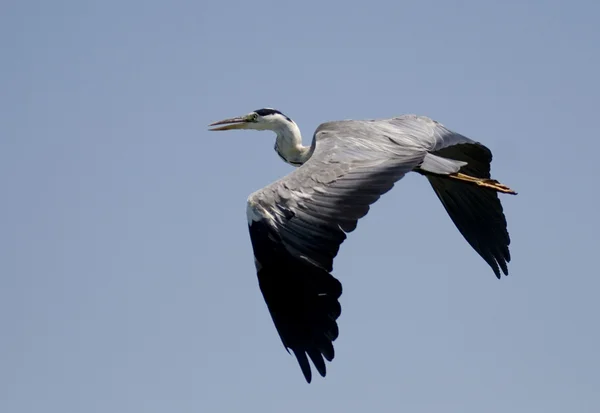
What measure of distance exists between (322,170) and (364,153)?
3.12ft

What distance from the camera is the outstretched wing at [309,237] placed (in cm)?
1111

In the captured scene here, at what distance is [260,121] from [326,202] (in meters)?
4.55

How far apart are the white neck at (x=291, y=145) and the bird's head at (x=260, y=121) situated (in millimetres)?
48

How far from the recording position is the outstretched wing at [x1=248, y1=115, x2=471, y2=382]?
1111 centimetres

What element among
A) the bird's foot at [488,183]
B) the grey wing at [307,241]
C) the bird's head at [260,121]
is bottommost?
the grey wing at [307,241]

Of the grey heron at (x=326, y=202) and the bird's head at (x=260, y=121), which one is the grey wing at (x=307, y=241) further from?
the bird's head at (x=260, y=121)

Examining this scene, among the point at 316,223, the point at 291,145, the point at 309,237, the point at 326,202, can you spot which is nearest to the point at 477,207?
the point at 291,145

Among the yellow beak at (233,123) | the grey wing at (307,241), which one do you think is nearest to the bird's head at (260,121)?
the yellow beak at (233,123)

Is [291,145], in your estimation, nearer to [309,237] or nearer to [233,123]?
[233,123]

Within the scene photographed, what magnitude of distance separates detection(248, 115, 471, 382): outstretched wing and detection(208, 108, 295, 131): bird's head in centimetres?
314

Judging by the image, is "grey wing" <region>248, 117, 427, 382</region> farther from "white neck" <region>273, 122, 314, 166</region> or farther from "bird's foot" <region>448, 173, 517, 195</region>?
"white neck" <region>273, 122, 314, 166</region>

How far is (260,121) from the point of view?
52.6ft

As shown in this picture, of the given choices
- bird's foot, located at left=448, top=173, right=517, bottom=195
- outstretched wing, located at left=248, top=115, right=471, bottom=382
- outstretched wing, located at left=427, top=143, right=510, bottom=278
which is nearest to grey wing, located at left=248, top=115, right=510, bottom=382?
outstretched wing, located at left=248, top=115, right=471, bottom=382

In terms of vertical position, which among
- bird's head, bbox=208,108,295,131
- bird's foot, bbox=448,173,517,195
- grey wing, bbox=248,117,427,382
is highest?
bird's head, bbox=208,108,295,131
